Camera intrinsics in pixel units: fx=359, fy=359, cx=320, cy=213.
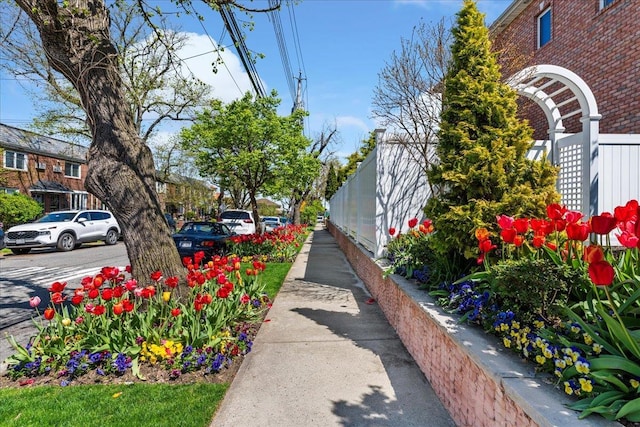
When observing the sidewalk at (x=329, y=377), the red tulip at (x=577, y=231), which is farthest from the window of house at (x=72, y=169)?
the red tulip at (x=577, y=231)

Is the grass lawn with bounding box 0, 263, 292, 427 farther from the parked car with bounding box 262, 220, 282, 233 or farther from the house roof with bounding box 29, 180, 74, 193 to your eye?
the house roof with bounding box 29, 180, 74, 193

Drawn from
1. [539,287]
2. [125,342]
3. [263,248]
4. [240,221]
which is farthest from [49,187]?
[539,287]

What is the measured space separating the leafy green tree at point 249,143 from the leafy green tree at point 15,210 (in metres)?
12.4

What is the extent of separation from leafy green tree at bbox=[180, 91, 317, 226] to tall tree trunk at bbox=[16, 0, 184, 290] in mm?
6006

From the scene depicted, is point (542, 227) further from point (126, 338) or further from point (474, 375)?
point (126, 338)

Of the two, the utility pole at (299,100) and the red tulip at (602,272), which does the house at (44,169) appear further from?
the red tulip at (602,272)

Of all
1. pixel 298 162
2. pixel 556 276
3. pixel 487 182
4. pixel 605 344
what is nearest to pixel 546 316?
pixel 556 276

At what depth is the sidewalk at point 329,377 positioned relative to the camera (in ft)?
8.74

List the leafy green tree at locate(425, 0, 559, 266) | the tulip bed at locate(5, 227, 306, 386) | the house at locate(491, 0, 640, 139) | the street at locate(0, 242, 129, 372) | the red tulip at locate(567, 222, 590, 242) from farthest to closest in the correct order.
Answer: the house at locate(491, 0, 640, 139) < the street at locate(0, 242, 129, 372) < the leafy green tree at locate(425, 0, 559, 266) < the tulip bed at locate(5, 227, 306, 386) < the red tulip at locate(567, 222, 590, 242)

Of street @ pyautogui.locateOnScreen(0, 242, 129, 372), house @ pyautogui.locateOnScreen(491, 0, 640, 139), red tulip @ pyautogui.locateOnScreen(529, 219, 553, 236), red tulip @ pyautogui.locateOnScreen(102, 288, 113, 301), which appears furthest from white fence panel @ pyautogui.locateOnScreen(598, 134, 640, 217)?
street @ pyautogui.locateOnScreen(0, 242, 129, 372)

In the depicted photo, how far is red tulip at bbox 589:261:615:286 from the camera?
152cm

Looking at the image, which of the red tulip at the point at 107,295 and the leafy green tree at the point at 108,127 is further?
the leafy green tree at the point at 108,127

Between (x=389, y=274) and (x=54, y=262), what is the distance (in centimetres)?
1100

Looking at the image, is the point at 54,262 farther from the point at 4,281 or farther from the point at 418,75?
the point at 418,75
